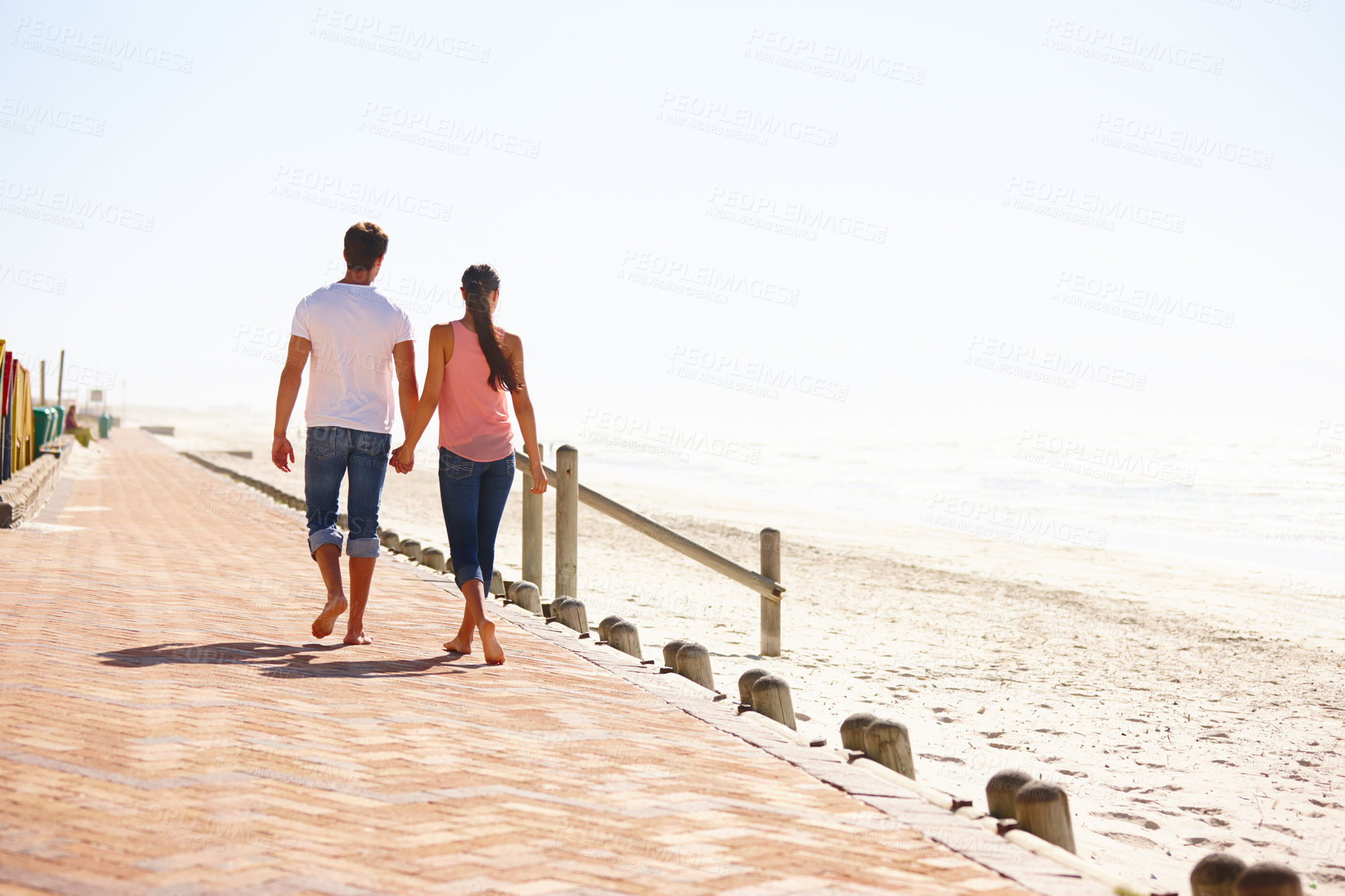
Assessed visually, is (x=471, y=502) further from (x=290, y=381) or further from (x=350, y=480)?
(x=290, y=381)

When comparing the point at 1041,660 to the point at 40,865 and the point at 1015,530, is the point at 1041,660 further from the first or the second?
the point at 1015,530

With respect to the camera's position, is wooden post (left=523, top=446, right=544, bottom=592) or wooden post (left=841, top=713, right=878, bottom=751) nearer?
wooden post (left=841, top=713, right=878, bottom=751)

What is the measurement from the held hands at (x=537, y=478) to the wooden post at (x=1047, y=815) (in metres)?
2.88

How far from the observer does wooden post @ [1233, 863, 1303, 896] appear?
241 cm

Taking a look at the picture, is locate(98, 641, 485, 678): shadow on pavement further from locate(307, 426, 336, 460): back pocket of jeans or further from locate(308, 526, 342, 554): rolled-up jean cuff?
locate(307, 426, 336, 460): back pocket of jeans

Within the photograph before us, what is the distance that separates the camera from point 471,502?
190 inches

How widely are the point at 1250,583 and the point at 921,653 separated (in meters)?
10.1

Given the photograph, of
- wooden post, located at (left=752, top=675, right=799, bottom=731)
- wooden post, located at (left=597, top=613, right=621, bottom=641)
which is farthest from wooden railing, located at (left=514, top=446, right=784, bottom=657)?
wooden post, located at (left=752, top=675, right=799, bottom=731)

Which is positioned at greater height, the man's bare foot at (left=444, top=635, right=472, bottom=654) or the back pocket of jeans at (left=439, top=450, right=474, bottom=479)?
the back pocket of jeans at (left=439, top=450, right=474, bottom=479)

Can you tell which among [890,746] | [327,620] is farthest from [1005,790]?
[327,620]

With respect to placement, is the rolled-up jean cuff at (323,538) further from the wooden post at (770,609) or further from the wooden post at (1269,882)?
the wooden post at (770,609)

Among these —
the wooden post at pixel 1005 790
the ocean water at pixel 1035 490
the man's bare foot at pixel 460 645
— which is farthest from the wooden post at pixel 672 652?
the ocean water at pixel 1035 490

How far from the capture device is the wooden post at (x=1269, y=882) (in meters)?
2.41

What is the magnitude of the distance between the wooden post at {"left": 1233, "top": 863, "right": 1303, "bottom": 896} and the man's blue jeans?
355 centimetres
